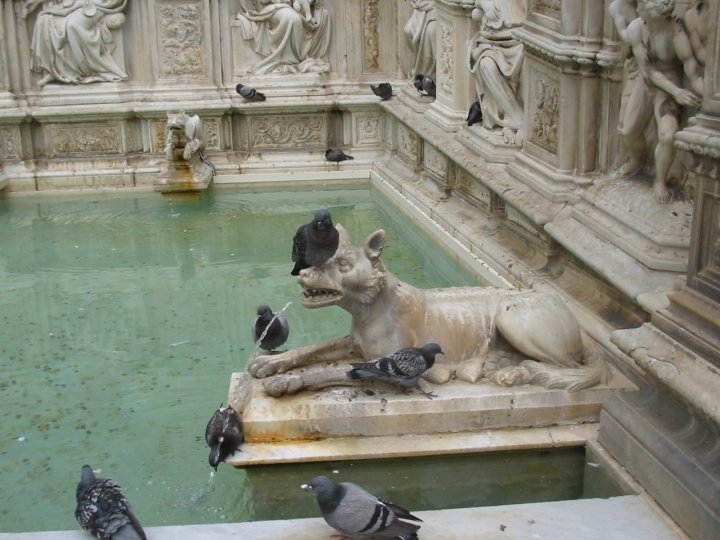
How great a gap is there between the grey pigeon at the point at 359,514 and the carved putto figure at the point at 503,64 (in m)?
4.66

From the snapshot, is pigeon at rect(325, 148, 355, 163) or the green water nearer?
the green water

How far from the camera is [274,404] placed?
16.8ft

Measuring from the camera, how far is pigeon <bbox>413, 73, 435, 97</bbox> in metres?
10.0

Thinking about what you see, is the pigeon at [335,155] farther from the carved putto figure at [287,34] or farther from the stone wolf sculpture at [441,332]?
the stone wolf sculpture at [441,332]

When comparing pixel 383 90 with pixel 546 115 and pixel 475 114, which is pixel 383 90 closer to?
pixel 475 114

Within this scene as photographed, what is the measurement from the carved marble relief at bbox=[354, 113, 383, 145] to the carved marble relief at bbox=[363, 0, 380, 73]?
0.48m

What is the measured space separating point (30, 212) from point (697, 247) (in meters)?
7.13

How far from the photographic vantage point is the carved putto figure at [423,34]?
1012 cm

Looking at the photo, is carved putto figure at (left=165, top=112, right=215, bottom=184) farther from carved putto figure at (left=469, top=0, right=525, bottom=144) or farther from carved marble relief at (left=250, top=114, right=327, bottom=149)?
carved putto figure at (left=469, top=0, right=525, bottom=144)

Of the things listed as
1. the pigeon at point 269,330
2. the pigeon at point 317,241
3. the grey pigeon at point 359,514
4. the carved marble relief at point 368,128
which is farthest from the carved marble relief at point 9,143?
the grey pigeon at point 359,514

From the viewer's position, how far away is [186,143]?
10.4 metres

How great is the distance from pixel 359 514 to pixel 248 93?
7302 mm

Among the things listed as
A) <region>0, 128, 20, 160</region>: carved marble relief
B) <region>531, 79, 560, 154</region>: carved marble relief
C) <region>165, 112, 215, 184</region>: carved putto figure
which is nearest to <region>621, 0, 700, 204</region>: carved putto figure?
<region>531, 79, 560, 154</region>: carved marble relief

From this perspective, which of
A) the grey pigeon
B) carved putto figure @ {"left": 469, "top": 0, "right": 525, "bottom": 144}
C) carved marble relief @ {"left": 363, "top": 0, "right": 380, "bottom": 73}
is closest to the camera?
the grey pigeon
